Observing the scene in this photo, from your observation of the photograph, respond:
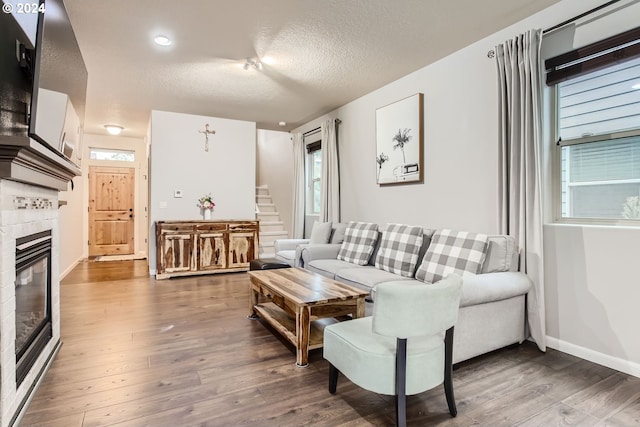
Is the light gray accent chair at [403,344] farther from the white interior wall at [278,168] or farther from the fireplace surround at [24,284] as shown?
the white interior wall at [278,168]

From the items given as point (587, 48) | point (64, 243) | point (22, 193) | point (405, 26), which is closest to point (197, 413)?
point (22, 193)

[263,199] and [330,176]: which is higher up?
[330,176]

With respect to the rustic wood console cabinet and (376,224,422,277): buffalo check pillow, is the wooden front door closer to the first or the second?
the rustic wood console cabinet

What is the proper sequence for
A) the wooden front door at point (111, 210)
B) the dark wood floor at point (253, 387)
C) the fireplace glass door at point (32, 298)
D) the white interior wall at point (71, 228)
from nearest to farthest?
the dark wood floor at point (253, 387), the fireplace glass door at point (32, 298), the white interior wall at point (71, 228), the wooden front door at point (111, 210)

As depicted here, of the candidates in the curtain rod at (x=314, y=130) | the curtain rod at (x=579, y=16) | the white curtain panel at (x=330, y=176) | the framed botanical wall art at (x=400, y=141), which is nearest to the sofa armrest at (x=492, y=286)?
the framed botanical wall art at (x=400, y=141)

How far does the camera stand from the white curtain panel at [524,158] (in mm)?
2676

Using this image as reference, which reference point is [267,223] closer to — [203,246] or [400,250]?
[203,246]

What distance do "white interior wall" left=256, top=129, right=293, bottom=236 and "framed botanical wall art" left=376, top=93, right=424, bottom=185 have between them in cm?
307

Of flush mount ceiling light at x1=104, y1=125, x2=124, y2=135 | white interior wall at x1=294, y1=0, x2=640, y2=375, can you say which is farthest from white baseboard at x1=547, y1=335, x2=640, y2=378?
flush mount ceiling light at x1=104, y1=125, x2=124, y2=135

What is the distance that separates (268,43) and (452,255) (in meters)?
2.58

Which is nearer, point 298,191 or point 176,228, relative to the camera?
point 176,228

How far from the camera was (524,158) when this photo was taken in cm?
275

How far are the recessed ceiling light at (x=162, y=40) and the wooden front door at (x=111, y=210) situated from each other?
5.17m

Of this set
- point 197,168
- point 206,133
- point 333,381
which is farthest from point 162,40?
point 333,381
